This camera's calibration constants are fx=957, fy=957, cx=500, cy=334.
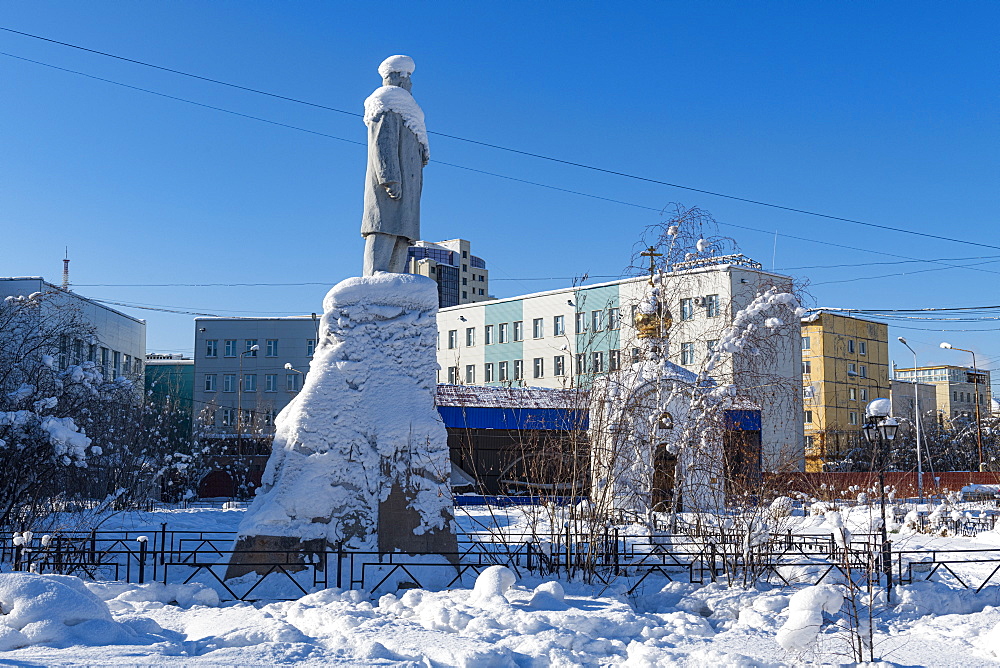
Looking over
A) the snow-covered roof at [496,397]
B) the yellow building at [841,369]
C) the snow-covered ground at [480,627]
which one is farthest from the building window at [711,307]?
the yellow building at [841,369]

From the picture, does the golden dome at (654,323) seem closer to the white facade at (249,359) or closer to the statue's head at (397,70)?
the statue's head at (397,70)

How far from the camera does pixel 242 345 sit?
165ft

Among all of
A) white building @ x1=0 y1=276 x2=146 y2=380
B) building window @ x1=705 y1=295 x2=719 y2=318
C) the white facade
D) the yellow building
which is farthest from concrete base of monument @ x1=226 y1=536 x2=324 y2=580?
the yellow building

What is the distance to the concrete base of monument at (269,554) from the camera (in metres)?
10.3

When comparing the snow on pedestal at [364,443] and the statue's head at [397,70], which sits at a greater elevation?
the statue's head at [397,70]

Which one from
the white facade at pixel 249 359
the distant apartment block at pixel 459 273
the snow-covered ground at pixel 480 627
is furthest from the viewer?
Answer: the distant apartment block at pixel 459 273

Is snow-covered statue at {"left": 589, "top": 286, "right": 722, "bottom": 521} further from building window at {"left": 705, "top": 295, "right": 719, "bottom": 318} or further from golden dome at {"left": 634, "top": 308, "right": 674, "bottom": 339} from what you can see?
building window at {"left": 705, "top": 295, "right": 719, "bottom": 318}

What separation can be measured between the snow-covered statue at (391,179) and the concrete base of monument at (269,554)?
331 cm

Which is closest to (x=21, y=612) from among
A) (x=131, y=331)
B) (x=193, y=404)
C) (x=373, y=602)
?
(x=373, y=602)

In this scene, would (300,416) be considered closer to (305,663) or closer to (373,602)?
(373,602)

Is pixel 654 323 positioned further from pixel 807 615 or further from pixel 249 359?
pixel 249 359

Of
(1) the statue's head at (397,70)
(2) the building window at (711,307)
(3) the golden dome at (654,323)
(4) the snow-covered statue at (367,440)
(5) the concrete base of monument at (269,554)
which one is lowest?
(5) the concrete base of monument at (269,554)

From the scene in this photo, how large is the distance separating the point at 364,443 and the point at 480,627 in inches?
121

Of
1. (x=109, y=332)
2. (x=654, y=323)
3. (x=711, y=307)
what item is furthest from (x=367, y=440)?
(x=109, y=332)
